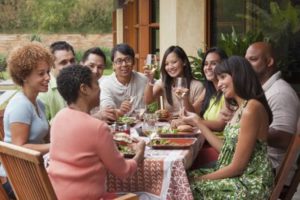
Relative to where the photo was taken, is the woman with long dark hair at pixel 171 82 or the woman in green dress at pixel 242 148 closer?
the woman in green dress at pixel 242 148

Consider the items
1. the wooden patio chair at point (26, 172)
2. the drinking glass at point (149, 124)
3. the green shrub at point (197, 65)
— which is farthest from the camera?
the green shrub at point (197, 65)

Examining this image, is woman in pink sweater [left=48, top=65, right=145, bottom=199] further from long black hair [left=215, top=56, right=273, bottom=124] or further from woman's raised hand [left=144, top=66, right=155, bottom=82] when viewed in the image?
woman's raised hand [left=144, top=66, right=155, bottom=82]

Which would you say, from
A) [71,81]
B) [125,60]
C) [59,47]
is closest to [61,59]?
[59,47]

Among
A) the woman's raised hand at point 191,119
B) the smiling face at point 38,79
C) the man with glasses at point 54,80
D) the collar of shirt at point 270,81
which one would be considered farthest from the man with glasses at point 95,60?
the smiling face at point 38,79

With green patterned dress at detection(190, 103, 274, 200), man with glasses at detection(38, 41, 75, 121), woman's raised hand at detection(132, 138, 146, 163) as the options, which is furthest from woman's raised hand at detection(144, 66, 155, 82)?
woman's raised hand at detection(132, 138, 146, 163)

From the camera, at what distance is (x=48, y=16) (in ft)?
41.7

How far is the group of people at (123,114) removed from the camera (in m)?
2.51

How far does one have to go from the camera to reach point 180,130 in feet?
11.6

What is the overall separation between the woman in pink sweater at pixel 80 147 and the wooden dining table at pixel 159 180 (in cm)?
21

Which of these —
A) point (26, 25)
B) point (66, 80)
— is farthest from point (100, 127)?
point (26, 25)

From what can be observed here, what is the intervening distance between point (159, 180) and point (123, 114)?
141 centimetres

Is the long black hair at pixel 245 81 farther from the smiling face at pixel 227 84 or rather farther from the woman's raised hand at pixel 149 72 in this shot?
the woman's raised hand at pixel 149 72

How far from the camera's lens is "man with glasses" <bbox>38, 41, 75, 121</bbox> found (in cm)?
390

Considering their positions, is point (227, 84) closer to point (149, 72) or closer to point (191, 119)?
point (191, 119)
